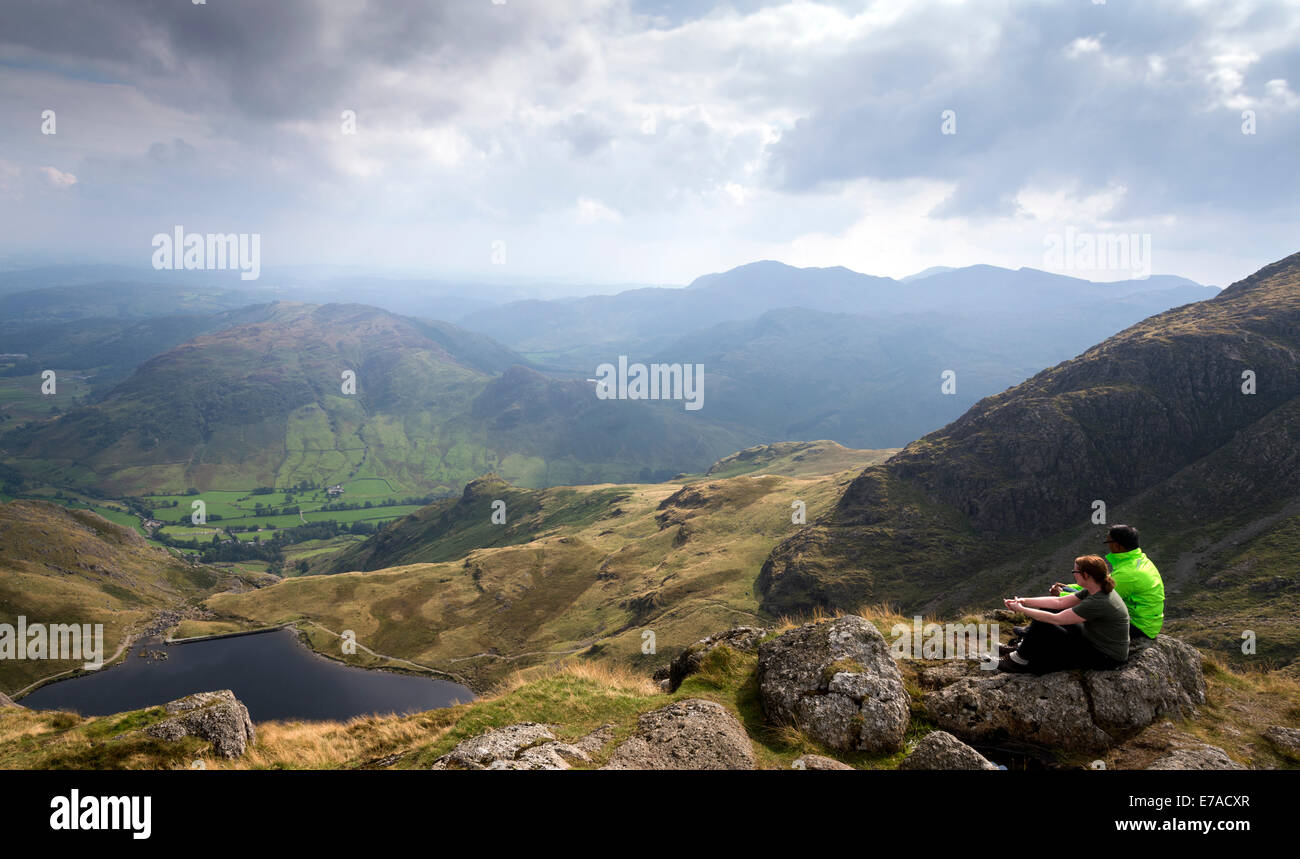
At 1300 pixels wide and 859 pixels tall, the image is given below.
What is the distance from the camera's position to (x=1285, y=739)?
1223 centimetres

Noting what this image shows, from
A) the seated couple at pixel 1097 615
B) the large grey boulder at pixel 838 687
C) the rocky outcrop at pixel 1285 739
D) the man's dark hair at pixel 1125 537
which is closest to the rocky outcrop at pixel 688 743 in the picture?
the large grey boulder at pixel 838 687

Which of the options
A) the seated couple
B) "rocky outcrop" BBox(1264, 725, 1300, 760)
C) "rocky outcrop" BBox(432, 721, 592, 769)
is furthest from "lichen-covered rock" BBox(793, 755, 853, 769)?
"rocky outcrop" BBox(1264, 725, 1300, 760)

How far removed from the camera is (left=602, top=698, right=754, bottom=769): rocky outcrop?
12.8 meters

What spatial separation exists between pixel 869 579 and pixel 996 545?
1463 inches

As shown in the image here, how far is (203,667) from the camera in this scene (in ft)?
440

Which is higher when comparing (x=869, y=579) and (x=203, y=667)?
(x=869, y=579)

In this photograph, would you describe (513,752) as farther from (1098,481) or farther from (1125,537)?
(1098,481)

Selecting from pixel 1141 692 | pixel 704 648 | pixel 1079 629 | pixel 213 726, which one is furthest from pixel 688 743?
pixel 213 726

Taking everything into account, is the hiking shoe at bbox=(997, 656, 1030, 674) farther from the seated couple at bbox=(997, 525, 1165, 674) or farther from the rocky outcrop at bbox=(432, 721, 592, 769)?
the rocky outcrop at bbox=(432, 721, 592, 769)

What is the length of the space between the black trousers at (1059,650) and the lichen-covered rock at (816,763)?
617 cm

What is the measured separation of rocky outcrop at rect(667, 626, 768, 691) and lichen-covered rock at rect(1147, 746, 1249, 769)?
11667 millimetres

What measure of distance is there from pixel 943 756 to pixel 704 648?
424 inches
